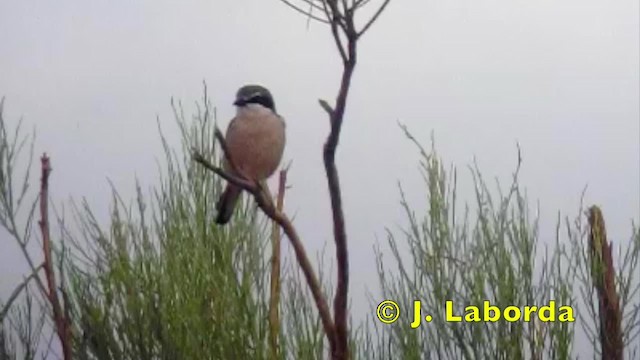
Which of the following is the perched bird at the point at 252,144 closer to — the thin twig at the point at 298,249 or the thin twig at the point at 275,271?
the thin twig at the point at 275,271

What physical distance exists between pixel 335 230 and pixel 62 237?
749 millimetres

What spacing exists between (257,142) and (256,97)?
0.10 metres

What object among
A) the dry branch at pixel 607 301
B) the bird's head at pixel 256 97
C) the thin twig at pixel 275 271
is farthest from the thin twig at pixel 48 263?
the dry branch at pixel 607 301

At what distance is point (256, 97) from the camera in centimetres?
145

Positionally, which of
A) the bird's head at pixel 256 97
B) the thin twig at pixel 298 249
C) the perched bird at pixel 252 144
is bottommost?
the thin twig at pixel 298 249

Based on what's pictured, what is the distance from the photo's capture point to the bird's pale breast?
4.48 ft

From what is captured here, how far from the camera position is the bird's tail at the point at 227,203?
4.45 ft

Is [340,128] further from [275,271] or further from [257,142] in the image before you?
[257,142]

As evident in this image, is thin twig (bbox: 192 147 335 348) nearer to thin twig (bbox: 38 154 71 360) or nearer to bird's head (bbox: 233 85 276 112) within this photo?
thin twig (bbox: 38 154 71 360)

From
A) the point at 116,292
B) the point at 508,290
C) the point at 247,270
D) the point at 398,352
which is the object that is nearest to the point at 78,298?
the point at 116,292

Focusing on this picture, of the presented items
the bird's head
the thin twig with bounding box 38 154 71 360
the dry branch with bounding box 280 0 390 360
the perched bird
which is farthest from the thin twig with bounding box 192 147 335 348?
the bird's head

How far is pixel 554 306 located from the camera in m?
1.29

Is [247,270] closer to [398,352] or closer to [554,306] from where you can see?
[398,352]

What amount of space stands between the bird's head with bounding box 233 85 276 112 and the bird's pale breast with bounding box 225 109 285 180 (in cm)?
3
